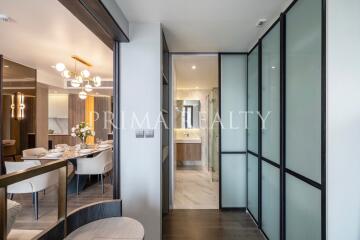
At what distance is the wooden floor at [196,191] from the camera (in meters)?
3.68

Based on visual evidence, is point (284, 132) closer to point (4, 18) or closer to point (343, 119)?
point (343, 119)

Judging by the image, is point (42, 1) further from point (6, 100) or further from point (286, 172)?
point (6, 100)

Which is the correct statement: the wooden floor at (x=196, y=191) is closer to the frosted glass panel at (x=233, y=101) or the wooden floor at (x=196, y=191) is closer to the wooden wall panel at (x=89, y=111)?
the frosted glass panel at (x=233, y=101)

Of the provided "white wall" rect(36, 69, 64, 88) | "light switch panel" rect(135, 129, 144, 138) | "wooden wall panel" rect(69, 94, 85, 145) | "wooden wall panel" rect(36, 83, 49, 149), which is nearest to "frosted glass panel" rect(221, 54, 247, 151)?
"light switch panel" rect(135, 129, 144, 138)

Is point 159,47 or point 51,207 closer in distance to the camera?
point 159,47

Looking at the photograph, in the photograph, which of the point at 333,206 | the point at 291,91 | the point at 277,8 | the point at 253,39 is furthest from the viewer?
the point at 253,39

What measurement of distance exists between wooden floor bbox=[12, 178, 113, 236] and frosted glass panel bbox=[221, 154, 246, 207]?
2209 millimetres

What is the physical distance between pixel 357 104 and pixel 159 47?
187 centimetres

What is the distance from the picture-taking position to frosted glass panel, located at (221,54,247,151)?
135 inches

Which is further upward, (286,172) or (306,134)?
(306,134)

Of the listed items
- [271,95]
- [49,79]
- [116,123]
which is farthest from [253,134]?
[49,79]

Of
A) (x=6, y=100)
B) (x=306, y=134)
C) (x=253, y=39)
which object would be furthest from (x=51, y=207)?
(x=253, y=39)

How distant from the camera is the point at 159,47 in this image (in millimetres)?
2369

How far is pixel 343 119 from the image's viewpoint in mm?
1372
